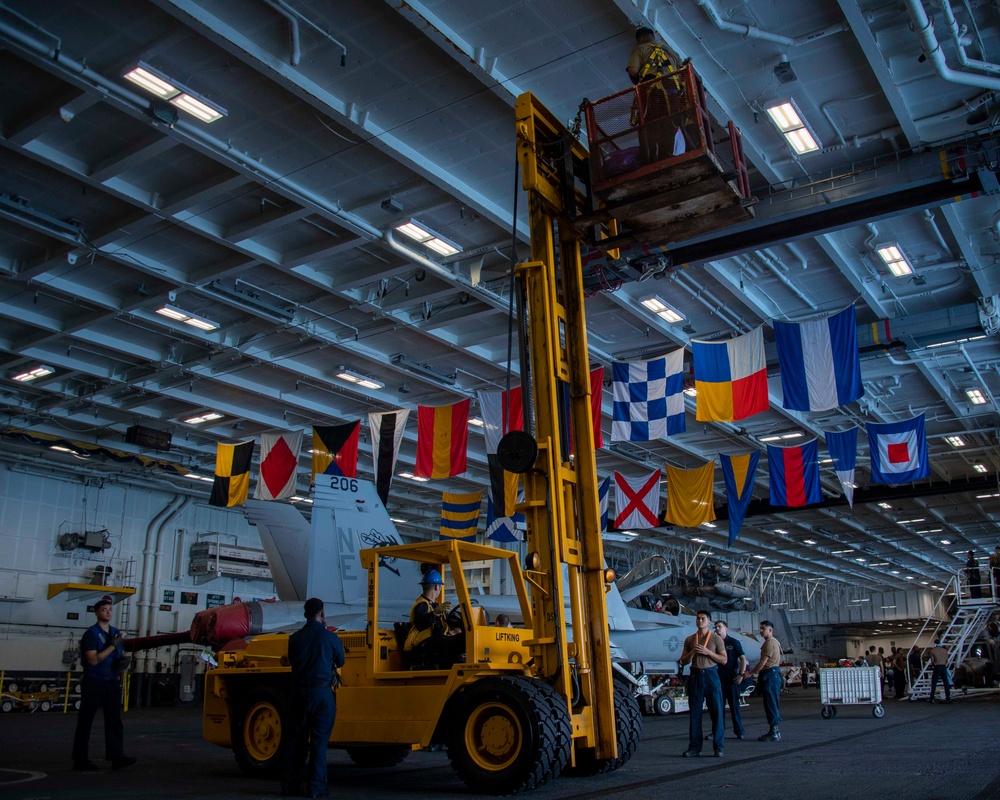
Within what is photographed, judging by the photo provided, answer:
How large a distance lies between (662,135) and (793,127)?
4.18 metres

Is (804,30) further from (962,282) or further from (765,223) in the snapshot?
(962,282)

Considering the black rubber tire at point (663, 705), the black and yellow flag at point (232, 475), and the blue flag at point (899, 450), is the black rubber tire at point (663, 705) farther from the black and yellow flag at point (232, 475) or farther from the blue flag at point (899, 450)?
the black and yellow flag at point (232, 475)

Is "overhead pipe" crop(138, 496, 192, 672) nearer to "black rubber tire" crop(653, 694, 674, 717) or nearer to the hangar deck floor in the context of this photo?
the hangar deck floor

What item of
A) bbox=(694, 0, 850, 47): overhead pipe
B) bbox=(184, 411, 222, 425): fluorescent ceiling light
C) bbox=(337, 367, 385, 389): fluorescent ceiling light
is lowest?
bbox=(184, 411, 222, 425): fluorescent ceiling light

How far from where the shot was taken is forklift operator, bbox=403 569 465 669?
6.47 m

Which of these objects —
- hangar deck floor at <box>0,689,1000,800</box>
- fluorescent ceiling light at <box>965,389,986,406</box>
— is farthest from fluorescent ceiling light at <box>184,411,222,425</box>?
fluorescent ceiling light at <box>965,389,986,406</box>

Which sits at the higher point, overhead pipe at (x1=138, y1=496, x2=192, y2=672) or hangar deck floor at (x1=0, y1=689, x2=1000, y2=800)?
overhead pipe at (x1=138, y1=496, x2=192, y2=672)

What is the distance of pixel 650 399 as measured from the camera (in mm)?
14484

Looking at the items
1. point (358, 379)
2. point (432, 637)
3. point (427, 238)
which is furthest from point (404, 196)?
point (432, 637)

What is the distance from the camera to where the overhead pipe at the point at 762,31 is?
8.74m

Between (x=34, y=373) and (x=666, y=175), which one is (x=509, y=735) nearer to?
(x=666, y=175)

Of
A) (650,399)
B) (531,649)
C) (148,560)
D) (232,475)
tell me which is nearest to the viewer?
(531,649)

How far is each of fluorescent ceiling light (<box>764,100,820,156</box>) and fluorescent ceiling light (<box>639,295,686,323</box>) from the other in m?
4.44

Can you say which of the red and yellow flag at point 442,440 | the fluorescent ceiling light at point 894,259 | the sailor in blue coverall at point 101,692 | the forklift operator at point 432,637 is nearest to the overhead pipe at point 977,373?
the fluorescent ceiling light at point 894,259
